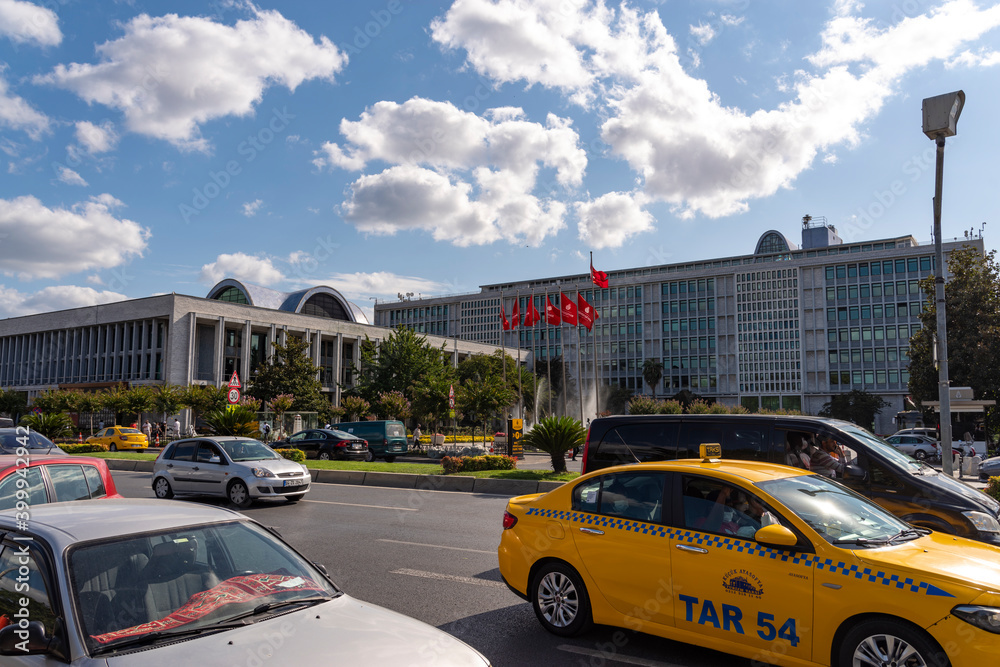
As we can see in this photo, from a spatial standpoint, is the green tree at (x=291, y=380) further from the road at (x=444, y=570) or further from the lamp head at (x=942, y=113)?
the lamp head at (x=942, y=113)

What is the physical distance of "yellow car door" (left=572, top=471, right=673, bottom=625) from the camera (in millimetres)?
4863

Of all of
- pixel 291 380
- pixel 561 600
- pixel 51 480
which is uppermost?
pixel 291 380

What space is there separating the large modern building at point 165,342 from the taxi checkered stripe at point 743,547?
151ft

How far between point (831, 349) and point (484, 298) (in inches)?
1951

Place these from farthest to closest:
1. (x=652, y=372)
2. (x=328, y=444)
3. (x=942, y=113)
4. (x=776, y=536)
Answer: (x=652, y=372) < (x=328, y=444) < (x=942, y=113) < (x=776, y=536)

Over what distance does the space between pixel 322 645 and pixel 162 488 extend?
13.5 meters

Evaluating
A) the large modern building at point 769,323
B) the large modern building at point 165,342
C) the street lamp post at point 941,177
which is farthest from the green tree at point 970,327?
the large modern building at point 165,342

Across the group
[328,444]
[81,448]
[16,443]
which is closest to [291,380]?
[81,448]

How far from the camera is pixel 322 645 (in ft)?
9.46

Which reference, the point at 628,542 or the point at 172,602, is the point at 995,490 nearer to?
the point at 628,542

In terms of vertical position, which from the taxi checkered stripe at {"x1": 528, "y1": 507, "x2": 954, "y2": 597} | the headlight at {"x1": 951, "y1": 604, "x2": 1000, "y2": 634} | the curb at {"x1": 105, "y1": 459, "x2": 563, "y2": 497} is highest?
the taxi checkered stripe at {"x1": 528, "y1": 507, "x2": 954, "y2": 597}

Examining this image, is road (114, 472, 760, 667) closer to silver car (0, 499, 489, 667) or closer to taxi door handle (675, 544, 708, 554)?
taxi door handle (675, 544, 708, 554)

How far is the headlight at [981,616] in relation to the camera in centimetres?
363

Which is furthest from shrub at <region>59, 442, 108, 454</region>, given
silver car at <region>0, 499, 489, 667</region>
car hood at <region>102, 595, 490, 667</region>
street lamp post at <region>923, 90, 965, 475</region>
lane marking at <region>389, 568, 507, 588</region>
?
street lamp post at <region>923, 90, 965, 475</region>
